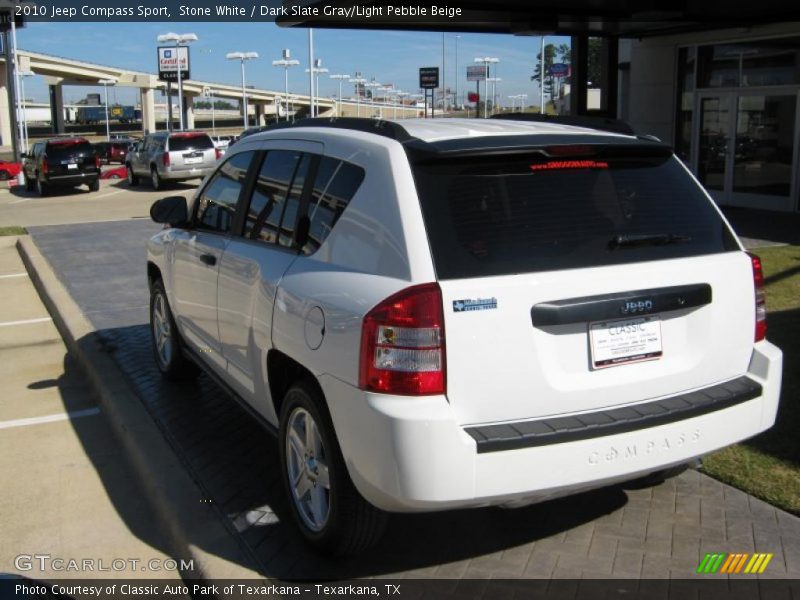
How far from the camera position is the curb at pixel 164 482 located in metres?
3.72

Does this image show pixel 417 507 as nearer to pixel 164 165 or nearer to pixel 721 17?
pixel 721 17

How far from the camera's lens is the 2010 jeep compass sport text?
3.07 metres

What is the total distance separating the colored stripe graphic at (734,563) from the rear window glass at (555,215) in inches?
51.7

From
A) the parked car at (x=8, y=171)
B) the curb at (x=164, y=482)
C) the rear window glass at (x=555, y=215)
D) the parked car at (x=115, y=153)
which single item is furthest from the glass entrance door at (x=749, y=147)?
the parked car at (x=115, y=153)

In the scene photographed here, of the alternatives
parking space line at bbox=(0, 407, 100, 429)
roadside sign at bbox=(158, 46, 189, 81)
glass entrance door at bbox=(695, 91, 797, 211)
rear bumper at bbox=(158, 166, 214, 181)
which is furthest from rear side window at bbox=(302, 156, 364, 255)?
roadside sign at bbox=(158, 46, 189, 81)

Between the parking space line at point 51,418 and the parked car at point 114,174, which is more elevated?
the parked car at point 114,174

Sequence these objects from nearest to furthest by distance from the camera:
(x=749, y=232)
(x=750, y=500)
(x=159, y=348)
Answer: (x=750, y=500)
(x=159, y=348)
(x=749, y=232)

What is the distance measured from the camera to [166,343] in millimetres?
6289

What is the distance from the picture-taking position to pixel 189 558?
3807 millimetres

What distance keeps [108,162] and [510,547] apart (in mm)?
48758

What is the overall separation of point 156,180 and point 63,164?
3009mm

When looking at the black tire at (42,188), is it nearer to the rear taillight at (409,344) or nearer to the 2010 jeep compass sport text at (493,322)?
the 2010 jeep compass sport text at (493,322)

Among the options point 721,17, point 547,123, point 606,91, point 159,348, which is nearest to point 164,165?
point 606,91

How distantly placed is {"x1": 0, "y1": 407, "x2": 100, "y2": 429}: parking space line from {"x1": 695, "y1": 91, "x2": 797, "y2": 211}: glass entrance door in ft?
41.9
